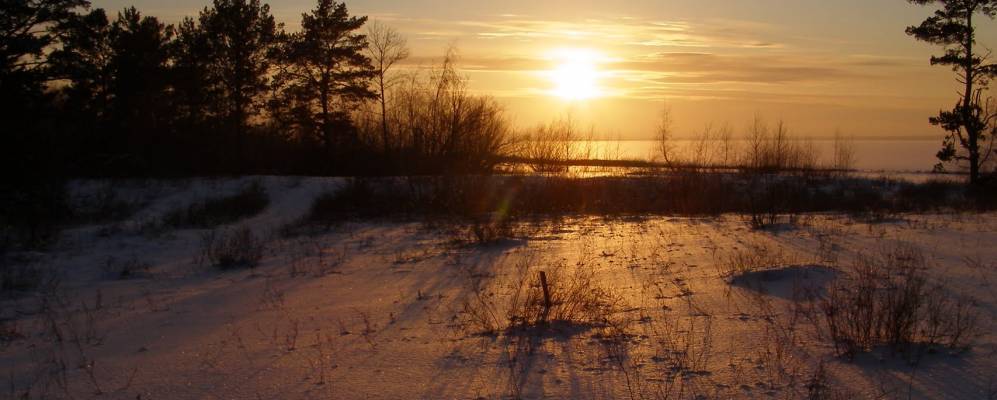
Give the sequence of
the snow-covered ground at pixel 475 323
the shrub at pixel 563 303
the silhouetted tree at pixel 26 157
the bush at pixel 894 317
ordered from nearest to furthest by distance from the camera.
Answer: the snow-covered ground at pixel 475 323 < the bush at pixel 894 317 < the shrub at pixel 563 303 < the silhouetted tree at pixel 26 157

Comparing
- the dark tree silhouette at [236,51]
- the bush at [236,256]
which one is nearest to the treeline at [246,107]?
the dark tree silhouette at [236,51]

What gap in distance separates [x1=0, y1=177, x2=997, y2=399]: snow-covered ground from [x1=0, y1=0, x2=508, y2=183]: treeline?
18315 mm

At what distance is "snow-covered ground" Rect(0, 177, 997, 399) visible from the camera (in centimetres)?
500

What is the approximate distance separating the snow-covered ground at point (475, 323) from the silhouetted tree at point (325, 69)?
20.6 metres

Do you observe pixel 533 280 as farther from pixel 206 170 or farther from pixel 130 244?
pixel 206 170

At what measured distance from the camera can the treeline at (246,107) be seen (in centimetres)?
3038

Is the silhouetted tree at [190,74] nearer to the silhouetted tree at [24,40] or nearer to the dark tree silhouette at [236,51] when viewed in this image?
the dark tree silhouette at [236,51]

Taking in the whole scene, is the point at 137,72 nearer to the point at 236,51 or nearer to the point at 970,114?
the point at 236,51

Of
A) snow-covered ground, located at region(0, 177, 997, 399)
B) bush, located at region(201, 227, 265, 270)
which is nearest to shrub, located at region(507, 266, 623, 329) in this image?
snow-covered ground, located at region(0, 177, 997, 399)

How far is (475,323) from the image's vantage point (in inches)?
265

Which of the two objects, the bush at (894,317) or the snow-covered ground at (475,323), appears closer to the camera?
the snow-covered ground at (475,323)

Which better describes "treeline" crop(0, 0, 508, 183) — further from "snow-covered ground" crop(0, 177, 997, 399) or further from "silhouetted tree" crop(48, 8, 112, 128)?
"snow-covered ground" crop(0, 177, 997, 399)

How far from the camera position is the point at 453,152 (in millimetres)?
32188

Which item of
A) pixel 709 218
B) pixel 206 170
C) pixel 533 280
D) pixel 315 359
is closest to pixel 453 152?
pixel 206 170
